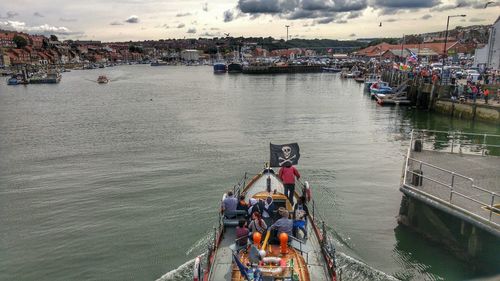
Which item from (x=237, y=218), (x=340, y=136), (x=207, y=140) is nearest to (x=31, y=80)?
(x=207, y=140)

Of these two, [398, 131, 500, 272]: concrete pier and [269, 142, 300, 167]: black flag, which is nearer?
[398, 131, 500, 272]: concrete pier

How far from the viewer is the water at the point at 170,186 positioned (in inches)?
625

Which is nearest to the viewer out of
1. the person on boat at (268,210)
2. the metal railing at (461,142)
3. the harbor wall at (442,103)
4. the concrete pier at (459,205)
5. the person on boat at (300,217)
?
the person on boat at (300,217)

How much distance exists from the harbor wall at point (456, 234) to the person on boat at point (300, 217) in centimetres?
451

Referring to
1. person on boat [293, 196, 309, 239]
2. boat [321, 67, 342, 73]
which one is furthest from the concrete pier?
boat [321, 67, 342, 73]

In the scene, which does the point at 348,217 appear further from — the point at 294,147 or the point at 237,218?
the point at 237,218

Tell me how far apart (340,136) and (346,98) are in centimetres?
3338

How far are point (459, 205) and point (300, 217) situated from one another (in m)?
5.83

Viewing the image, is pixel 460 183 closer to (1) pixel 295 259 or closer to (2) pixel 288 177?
(2) pixel 288 177

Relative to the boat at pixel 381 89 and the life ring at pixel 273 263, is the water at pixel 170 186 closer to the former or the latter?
the life ring at pixel 273 263

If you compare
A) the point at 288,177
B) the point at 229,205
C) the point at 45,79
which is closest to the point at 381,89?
the point at 288,177

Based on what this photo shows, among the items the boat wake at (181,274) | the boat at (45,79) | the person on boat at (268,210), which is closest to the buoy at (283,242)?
the person on boat at (268,210)

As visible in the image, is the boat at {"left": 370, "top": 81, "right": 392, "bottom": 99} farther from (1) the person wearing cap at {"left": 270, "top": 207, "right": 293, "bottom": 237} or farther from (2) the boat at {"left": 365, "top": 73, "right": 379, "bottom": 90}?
(1) the person wearing cap at {"left": 270, "top": 207, "right": 293, "bottom": 237}

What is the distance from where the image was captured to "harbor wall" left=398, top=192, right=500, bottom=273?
13680 millimetres
